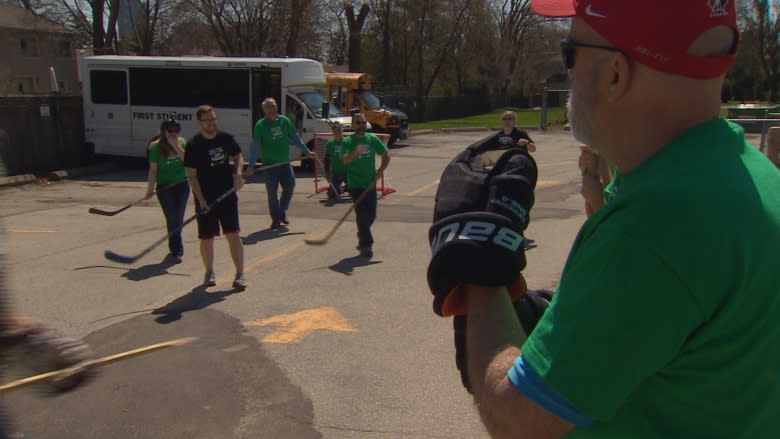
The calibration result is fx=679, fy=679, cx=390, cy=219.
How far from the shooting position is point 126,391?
15.2ft

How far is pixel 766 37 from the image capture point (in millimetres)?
43812

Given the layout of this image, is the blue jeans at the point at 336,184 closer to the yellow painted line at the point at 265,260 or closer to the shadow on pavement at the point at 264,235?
the shadow on pavement at the point at 264,235

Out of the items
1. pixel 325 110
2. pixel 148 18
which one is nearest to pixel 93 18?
pixel 148 18

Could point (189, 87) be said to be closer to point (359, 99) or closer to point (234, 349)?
point (359, 99)

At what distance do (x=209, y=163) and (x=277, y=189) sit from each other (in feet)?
10.6

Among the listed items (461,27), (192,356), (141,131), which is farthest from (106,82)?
(461,27)

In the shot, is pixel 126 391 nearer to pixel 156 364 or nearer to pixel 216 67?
pixel 156 364

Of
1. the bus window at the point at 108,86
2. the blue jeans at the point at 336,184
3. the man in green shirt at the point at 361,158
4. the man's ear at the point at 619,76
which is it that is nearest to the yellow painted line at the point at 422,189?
the blue jeans at the point at 336,184

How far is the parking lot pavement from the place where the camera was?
428cm

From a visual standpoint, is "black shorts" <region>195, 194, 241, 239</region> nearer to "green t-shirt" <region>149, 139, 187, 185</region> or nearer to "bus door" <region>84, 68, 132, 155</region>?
"green t-shirt" <region>149, 139, 187, 185</region>

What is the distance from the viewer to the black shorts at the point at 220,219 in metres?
7.29

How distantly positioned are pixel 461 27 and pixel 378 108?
2197 centimetres

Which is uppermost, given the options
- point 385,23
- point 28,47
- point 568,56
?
point 385,23

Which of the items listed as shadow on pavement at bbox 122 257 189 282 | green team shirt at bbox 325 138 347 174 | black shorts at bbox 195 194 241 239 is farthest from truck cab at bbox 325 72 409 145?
black shorts at bbox 195 194 241 239
